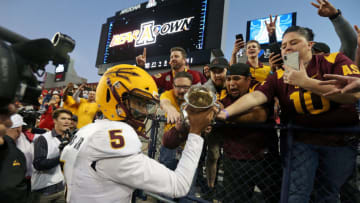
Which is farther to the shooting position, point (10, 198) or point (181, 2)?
point (181, 2)

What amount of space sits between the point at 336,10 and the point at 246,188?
7.43ft

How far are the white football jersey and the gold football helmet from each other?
0.62ft

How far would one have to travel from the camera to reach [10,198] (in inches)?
80.0

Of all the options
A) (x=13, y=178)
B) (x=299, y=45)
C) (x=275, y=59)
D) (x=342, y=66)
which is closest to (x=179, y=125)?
(x=299, y=45)

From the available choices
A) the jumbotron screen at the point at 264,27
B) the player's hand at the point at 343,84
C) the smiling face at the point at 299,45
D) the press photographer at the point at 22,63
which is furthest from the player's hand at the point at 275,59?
the jumbotron screen at the point at 264,27

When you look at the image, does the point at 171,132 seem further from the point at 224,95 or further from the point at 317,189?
the point at 317,189

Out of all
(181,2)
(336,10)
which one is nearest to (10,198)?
(336,10)

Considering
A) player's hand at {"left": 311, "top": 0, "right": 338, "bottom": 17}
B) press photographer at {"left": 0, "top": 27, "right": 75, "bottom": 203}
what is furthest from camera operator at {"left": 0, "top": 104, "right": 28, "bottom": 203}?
player's hand at {"left": 311, "top": 0, "right": 338, "bottom": 17}

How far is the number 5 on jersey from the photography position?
1256mm

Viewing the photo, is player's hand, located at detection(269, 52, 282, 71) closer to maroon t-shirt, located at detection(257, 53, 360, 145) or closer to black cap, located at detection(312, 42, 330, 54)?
maroon t-shirt, located at detection(257, 53, 360, 145)

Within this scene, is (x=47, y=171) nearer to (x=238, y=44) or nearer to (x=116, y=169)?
(x=116, y=169)

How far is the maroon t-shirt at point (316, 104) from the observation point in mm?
Answer: 1657

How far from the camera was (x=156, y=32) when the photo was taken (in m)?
12.9

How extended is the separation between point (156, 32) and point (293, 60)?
12.1 m
